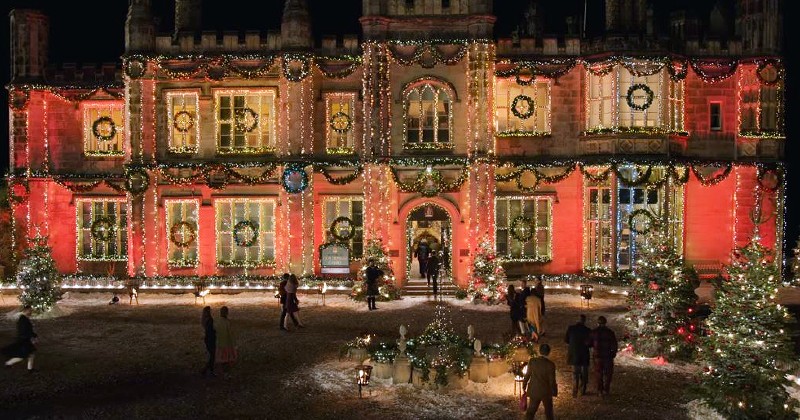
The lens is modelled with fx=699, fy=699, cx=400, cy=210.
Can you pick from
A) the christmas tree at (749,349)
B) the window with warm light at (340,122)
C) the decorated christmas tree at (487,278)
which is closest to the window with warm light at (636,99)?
the decorated christmas tree at (487,278)

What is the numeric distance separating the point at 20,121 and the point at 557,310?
24.4 m

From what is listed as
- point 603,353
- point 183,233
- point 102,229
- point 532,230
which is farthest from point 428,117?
point 603,353

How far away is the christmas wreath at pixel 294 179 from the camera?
2820 centimetres

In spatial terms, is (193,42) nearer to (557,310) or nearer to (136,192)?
(136,192)

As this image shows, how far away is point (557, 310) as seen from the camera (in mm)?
23531

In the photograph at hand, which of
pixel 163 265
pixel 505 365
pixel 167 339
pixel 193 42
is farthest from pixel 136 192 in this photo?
pixel 505 365

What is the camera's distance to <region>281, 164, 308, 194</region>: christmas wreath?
1110 inches

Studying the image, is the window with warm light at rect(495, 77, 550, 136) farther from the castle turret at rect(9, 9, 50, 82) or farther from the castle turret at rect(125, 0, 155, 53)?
the castle turret at rect(9, 9, 50, 82)

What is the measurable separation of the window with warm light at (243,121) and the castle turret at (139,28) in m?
3.50

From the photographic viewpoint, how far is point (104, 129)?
30641 mm

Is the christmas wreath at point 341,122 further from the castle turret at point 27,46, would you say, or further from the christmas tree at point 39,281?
the castle turret at point 27,46

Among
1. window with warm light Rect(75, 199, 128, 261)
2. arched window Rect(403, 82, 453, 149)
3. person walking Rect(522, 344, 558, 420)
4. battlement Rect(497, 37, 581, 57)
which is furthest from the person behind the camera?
window with warm light Rect(75, 199, 128, 261)

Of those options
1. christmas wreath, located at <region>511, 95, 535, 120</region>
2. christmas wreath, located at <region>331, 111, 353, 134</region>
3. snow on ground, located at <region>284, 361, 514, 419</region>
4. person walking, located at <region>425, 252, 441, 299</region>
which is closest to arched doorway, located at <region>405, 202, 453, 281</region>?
person walking, located at <region>425, 252, 441, 299</region>

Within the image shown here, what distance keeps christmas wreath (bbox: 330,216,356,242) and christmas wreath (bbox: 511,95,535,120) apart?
8.07 metres
